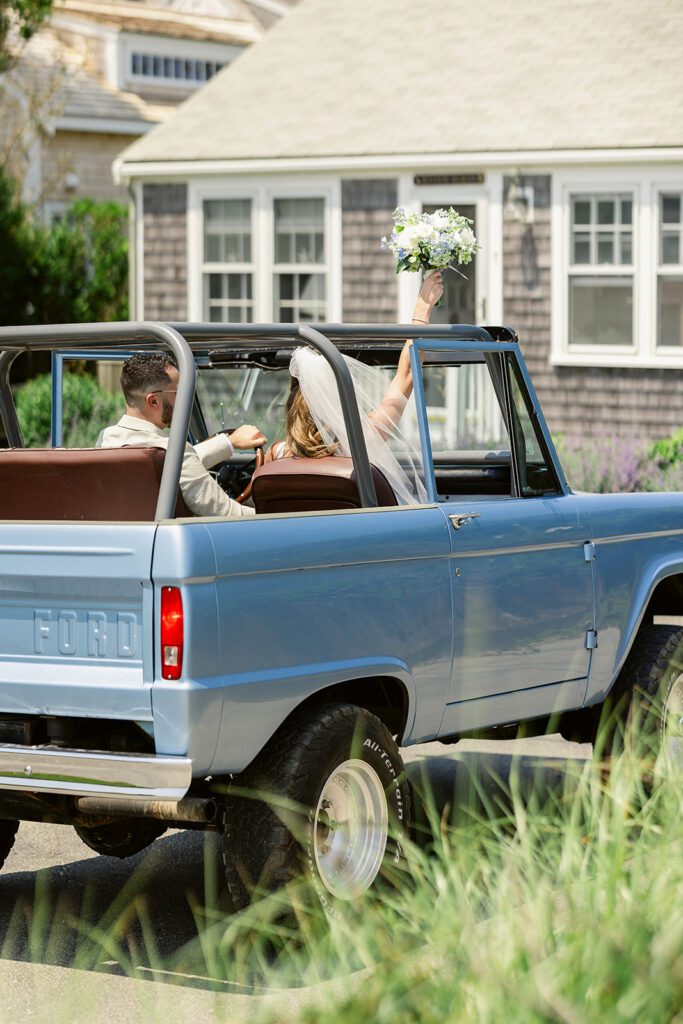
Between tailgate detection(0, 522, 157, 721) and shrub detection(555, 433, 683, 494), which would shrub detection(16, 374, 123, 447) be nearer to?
shrub detection(555, 433, 683, 494)

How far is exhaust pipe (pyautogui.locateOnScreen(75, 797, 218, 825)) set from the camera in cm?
481

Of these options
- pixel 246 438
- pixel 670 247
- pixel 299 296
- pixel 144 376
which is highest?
pixel 670 247

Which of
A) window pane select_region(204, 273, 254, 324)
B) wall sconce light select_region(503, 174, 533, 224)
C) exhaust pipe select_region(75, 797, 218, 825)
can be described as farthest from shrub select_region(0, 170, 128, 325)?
exhaust pipe select_region(75, 797, 218, 825)

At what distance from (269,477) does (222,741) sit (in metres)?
1.36

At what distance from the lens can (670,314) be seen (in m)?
16.5

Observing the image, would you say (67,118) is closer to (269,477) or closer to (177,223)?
(177,223)

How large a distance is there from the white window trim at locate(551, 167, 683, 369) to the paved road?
920 cm

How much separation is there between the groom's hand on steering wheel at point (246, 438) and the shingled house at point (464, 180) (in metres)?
10.4

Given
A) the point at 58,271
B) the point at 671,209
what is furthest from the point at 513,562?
the point at 58,271

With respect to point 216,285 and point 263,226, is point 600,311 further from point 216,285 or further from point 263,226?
point 216,285

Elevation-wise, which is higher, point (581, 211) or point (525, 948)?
point (581, 211)

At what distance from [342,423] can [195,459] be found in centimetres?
52

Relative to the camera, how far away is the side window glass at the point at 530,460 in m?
6.41

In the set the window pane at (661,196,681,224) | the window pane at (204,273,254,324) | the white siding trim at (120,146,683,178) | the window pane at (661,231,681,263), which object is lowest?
the window pane at (204,273,254,324)
